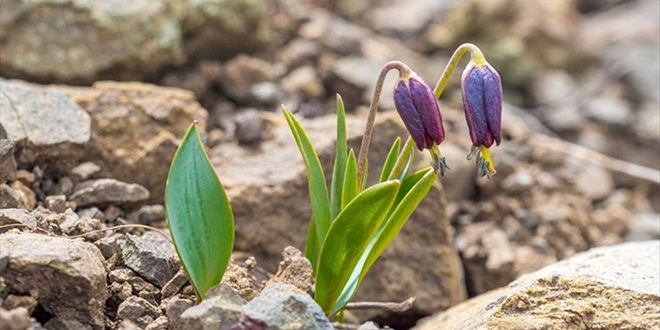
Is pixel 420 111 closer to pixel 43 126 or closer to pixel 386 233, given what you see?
pixel 386 233

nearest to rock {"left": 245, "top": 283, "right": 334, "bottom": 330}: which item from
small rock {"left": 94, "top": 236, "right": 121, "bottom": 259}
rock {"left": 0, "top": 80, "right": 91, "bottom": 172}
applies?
small rock {"left": 94, "top": 236, "right": 121, "bottom": 259}

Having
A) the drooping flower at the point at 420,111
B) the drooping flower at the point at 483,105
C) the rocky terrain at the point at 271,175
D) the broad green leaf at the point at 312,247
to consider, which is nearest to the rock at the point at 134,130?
the rocky terrain at the point at 271,175

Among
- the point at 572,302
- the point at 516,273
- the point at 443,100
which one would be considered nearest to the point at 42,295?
the point at 572,302

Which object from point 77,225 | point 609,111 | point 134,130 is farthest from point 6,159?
point 609,111

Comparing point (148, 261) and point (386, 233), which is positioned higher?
point (386, 233)

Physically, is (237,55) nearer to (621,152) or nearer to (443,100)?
(443,100)

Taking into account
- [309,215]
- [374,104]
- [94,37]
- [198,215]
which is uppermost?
[374,104]

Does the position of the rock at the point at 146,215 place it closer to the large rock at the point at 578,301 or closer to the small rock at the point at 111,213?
the small rock at the point at 111,213
